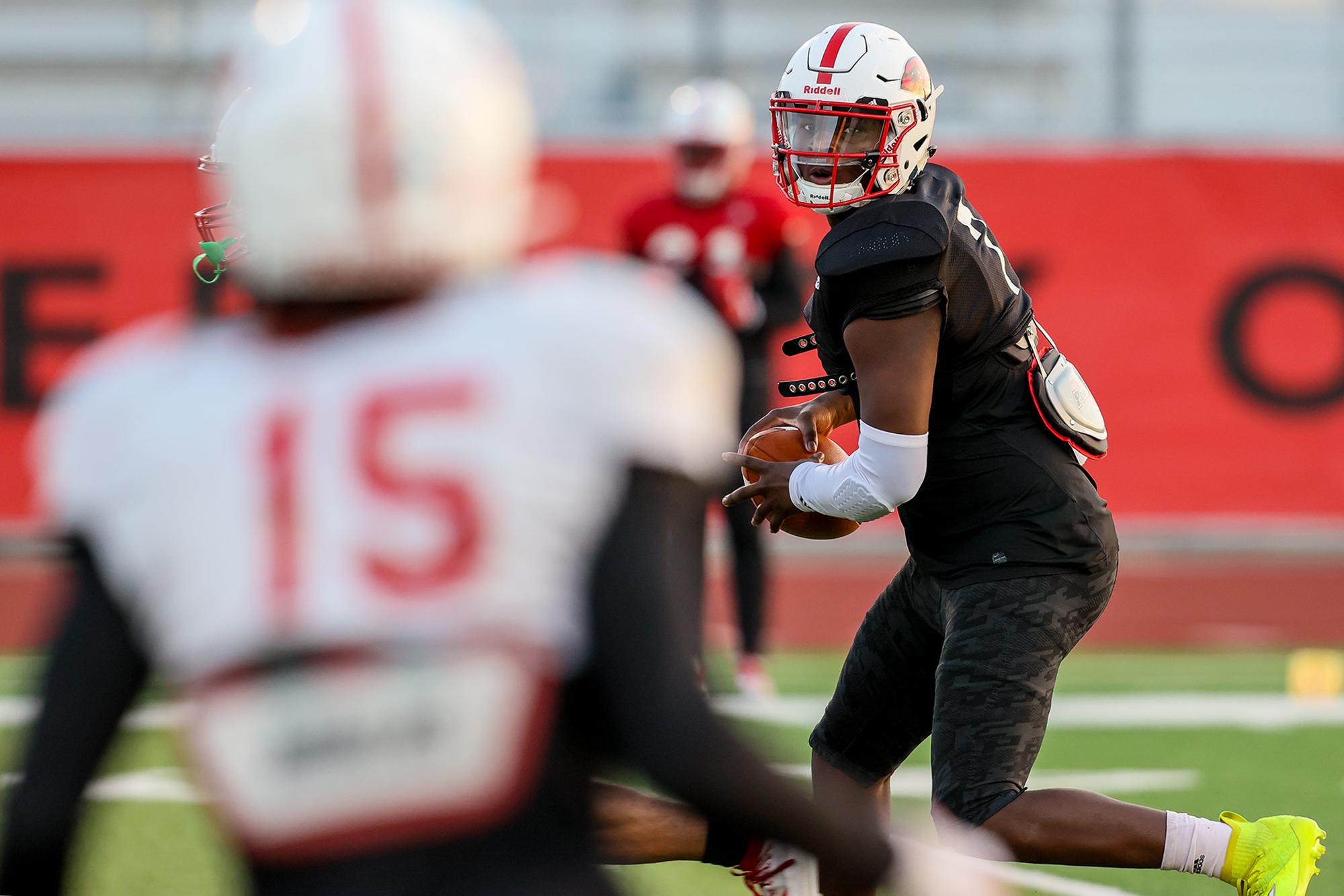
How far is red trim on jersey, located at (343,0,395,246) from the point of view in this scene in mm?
1115

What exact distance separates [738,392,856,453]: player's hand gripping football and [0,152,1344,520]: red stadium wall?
5649 mm

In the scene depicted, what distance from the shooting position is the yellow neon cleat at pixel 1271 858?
2711mm

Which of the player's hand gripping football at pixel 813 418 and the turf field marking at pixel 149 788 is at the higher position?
the player's hand gripping football at pixel 813 418

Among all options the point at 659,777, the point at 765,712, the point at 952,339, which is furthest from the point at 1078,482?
the point at 765,712

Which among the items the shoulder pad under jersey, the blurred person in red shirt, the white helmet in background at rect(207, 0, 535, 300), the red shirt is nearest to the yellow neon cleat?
the shoulder pad under jersey

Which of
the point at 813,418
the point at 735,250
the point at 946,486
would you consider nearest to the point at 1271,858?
the point at 946,486

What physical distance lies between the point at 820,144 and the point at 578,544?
1.82 metres

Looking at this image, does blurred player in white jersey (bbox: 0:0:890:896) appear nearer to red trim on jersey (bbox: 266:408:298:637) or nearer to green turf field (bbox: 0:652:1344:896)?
red trim on jersey (bbox: 266:408:298:637)

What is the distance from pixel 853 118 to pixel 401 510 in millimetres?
1876

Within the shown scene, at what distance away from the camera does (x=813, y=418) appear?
2.90m

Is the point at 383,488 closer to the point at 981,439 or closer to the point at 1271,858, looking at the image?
the point at 981,439

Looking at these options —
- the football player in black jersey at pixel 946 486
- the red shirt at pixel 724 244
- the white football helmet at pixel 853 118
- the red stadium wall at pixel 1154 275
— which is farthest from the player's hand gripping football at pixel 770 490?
the red stadium wall at pixel 1154 275

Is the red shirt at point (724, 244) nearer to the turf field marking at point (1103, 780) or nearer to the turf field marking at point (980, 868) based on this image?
the turf field marking at point (1103, 780)

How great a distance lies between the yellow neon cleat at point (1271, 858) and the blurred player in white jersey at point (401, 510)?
181cm
